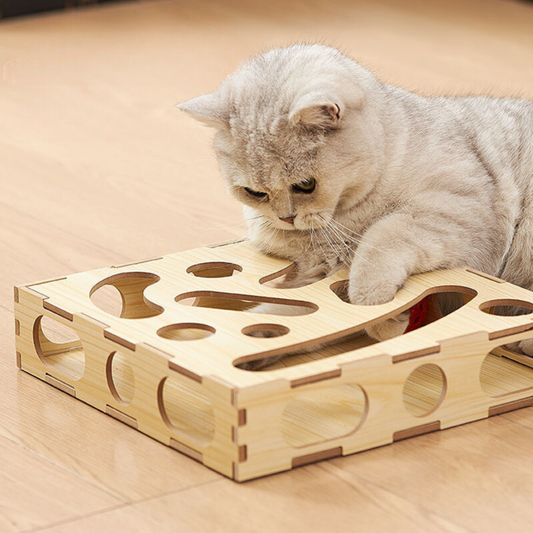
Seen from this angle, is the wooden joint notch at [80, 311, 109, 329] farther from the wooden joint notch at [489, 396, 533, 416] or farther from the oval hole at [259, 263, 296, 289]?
the wooden joint notch at [489, 396, 533, 416]

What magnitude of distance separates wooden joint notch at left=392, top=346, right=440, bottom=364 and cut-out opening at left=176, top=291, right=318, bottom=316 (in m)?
0.21

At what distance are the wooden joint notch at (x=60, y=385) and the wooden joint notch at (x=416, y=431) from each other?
1.62ft

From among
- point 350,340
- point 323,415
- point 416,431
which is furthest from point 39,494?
point 350,340

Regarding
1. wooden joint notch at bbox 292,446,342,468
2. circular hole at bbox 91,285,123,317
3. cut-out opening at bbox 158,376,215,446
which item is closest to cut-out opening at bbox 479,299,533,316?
wooden joint notch at bbox 292,446,342,468

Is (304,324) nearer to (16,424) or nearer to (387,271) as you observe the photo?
(387,271)

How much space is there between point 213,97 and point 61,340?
49 centimetres

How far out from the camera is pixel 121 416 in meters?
1.40

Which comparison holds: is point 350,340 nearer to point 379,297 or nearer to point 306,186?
point 379,297

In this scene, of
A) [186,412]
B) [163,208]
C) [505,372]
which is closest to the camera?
[186,412]

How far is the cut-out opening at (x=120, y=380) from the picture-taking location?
1.41m

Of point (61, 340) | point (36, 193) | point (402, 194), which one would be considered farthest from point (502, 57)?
point (61, 340)

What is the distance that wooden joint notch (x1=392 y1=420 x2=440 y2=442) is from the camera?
135cm

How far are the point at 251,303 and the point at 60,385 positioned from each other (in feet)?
1.25

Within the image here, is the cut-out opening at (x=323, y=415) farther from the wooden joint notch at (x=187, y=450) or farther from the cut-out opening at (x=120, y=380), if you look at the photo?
the cut-out opening at (x=120, y=380)
